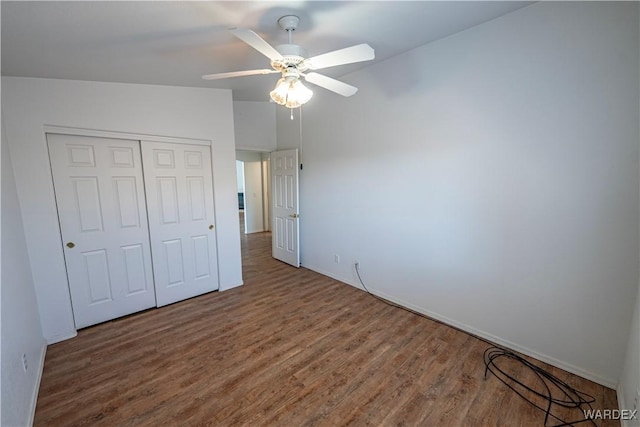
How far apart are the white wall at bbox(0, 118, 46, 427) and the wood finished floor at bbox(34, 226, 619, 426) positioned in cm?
17

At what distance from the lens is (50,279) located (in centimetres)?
250

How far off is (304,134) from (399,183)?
71.7 inches

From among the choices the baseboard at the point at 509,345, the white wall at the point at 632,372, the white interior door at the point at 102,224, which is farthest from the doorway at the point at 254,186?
the white wall at the point at 632,372

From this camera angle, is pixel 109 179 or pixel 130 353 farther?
pixel 109 179

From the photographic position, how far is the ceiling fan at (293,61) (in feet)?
5.08

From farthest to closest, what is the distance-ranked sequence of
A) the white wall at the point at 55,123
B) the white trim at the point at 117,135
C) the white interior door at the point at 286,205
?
the white interior door at the point at 286,205 < the white trim at the point at 117,135 < the white wall at the point at 55,123

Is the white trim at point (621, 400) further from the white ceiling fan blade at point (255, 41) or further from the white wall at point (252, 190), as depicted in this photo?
the white wall at point (252, 190)

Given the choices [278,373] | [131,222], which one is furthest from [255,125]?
[278,373]

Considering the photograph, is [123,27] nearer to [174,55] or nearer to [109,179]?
[174,55]

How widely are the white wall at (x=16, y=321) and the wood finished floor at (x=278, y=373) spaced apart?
0.55ft

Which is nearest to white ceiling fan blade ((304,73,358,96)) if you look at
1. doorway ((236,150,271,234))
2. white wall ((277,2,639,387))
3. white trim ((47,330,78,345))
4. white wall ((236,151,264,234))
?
white wall ((277,2,639,387))

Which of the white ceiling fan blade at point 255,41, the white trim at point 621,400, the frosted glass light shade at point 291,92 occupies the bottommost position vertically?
the white trim at point 621,400

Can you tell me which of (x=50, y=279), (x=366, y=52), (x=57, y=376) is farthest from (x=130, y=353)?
(x=366, y=52)

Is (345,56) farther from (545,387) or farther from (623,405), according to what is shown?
(623,405)
